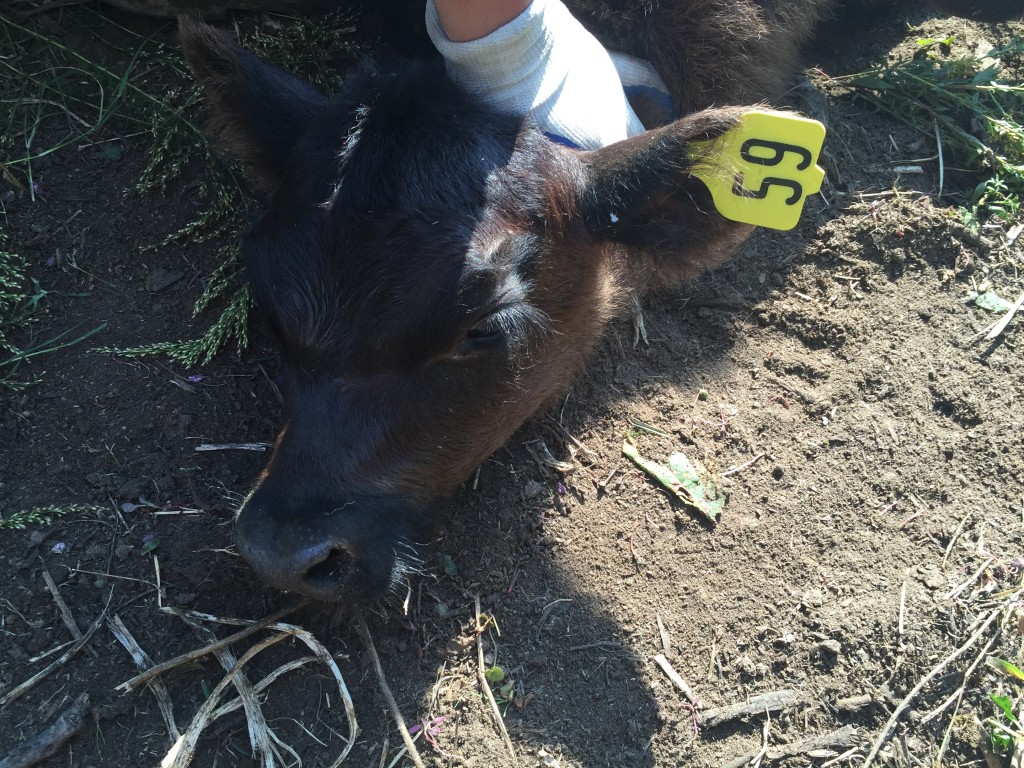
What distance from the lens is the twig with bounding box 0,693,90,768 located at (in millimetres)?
2848

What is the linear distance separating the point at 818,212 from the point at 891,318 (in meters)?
0.85

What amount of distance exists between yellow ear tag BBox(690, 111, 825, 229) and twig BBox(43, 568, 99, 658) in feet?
10.4

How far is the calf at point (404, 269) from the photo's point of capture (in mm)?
2852

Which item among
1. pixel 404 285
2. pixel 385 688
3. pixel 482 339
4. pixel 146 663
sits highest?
pixel 404 285

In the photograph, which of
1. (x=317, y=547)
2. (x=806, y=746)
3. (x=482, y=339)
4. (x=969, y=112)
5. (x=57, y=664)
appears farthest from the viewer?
(x=969, y=112)

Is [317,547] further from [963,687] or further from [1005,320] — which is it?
[1005,320]

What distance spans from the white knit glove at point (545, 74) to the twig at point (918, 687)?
285 cm

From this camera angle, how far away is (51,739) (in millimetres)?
2918

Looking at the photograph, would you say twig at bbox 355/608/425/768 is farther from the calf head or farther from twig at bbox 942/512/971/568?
twig at bbox 942/512/971/568

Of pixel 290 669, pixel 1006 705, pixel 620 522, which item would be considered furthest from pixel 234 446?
pixel 1006 705

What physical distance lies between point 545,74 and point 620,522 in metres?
2.13

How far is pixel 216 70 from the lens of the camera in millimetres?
3625

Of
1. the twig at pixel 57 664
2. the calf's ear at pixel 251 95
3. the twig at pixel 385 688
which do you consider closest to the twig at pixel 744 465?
the twig at pixel 385 688

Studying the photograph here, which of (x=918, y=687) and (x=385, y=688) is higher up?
(x=918, y=687)
